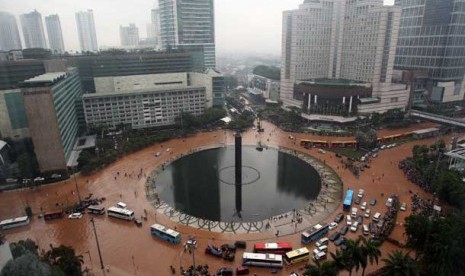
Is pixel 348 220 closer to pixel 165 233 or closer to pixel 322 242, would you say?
pixel 322 242

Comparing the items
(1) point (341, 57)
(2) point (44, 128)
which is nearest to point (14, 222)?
(2) point (44, 128)

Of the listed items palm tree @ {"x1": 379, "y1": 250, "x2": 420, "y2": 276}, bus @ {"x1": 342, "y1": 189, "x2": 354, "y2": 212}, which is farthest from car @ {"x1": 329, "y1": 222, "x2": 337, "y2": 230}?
palm tree @ {"x1": 379, "y1": 250, "x2": 420, "y2": 276}

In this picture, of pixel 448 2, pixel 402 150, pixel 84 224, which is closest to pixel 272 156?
pixel 402 150

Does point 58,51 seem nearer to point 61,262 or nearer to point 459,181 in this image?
point 61,262

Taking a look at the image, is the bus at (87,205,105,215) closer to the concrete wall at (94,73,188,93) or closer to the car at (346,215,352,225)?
the car at (346,215,352,225)

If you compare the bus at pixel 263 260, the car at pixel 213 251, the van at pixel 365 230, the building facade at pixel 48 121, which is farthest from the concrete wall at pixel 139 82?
the van at pixel 365 230

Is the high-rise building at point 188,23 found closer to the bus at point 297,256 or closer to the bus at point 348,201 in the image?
the bus at point 348,201
